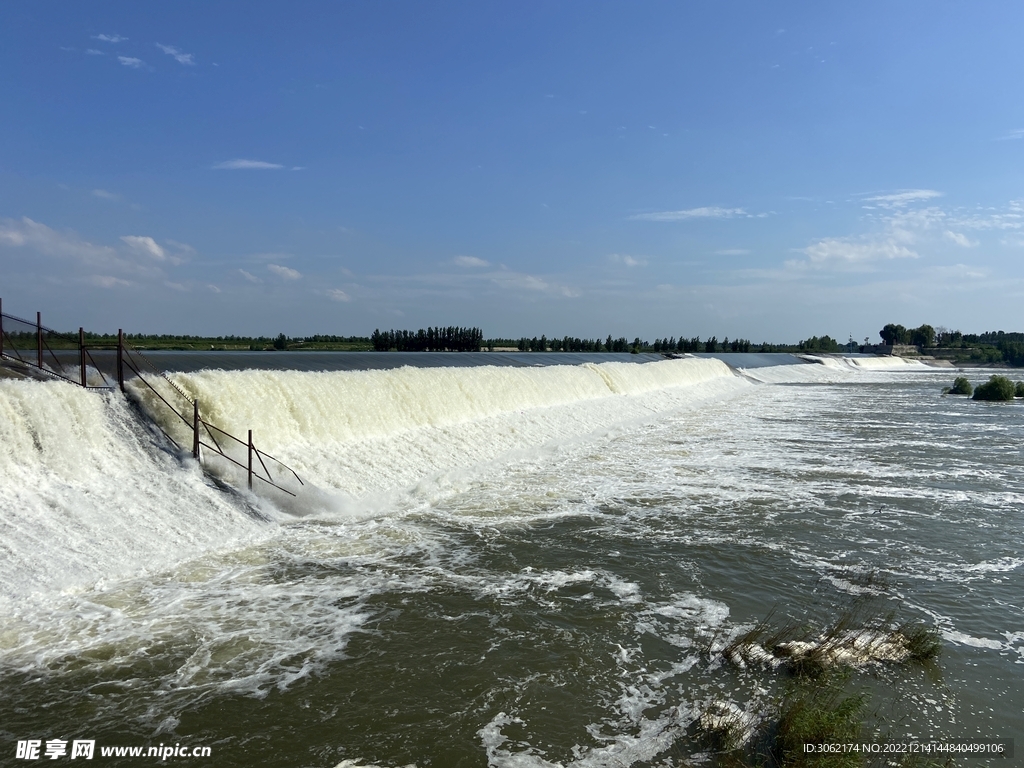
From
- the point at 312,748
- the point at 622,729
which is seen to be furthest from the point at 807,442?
the point at 312,748

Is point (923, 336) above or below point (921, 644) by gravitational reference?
above

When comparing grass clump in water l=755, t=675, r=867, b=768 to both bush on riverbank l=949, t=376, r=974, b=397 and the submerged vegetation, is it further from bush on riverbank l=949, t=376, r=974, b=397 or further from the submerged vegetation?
bush on riverbank l=949, t=376, r=974, b=397

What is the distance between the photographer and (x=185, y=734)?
5.76 metres

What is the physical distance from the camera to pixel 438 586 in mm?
9156

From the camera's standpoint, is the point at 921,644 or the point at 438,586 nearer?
the point at 921,644

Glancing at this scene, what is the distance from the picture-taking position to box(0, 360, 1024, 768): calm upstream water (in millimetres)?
6004

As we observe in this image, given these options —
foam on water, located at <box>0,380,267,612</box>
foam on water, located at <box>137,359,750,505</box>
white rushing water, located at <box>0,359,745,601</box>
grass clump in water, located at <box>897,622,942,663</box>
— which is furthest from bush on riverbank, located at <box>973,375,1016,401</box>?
foam on water, located at <box>0,380,267,612</box>

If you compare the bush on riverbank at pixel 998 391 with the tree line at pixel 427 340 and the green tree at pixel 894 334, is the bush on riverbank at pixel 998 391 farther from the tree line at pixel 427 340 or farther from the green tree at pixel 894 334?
the green tree at pixel 894 334

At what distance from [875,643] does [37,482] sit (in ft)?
38.6

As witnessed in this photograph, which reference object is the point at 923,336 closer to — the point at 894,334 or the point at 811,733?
the point at 894,334

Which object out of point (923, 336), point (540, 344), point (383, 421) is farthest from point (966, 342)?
point (383, 421)

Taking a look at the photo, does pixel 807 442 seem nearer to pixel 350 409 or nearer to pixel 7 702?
pixel 350 409

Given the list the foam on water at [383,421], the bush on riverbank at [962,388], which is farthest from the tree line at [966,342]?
the foam on water at [383,421]

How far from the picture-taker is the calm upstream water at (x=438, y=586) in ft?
19.7
